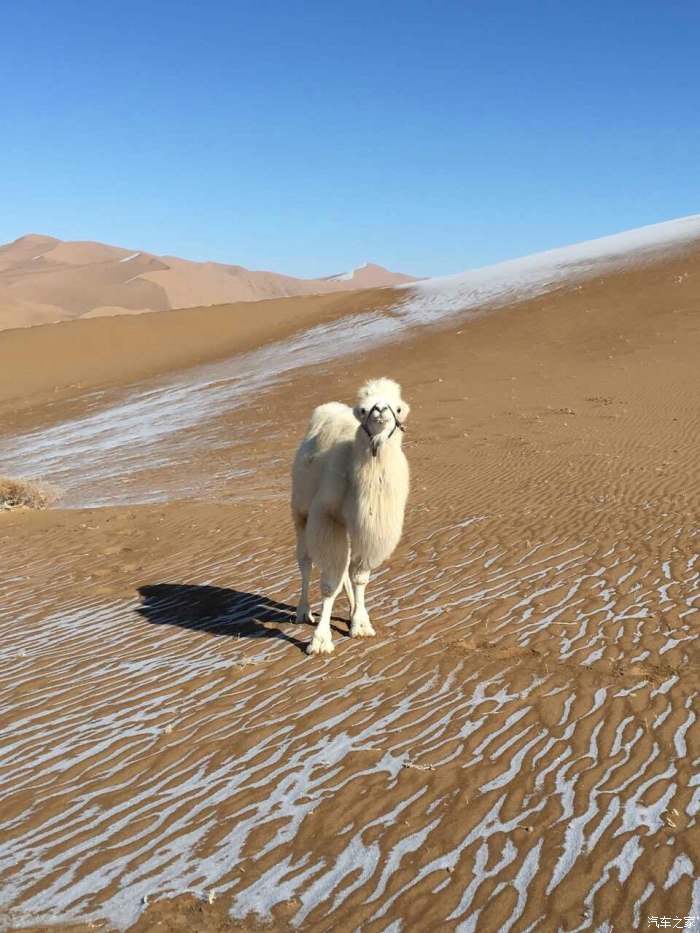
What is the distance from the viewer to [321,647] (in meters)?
7.32

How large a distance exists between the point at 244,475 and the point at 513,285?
83.2ft

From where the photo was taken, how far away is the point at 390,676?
676cm

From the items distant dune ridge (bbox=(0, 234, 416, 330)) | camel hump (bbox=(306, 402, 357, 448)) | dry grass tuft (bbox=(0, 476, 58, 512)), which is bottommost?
dry grass tuft (bbox=(0, 476, 58, 512))

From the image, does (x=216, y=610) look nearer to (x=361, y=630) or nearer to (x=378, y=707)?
(x=361, y=630)

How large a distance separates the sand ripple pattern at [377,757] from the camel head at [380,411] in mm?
1909

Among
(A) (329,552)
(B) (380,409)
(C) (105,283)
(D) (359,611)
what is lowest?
(D) (359,611)

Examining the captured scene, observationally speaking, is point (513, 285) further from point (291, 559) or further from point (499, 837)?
point (499, 837)

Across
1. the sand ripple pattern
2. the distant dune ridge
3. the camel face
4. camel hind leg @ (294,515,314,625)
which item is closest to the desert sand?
the sand ripple pattern

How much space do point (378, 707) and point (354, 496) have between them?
1.80m

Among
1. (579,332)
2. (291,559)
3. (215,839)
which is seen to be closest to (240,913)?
(215,839)

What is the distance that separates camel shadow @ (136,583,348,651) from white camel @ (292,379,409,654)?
41cm

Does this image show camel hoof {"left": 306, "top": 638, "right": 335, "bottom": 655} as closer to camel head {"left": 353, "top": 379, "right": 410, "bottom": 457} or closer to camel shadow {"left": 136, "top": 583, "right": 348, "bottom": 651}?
camel shadow {"left": 136, "top": 583, "right": 348, "bottom": 651}

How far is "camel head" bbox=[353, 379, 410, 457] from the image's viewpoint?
6707 mm

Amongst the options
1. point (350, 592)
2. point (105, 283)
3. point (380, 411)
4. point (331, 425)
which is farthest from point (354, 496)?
point (105, 283)
